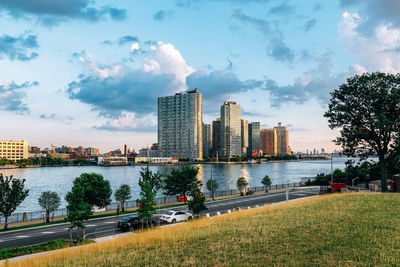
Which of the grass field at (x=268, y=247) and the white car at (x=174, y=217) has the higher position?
the grass field at (x=268, y=247)

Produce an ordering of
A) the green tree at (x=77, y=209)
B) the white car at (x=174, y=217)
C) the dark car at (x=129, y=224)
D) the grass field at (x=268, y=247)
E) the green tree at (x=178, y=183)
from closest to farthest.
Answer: the grass field at (x=268, y=247) < the green tree at (x=77, y=209) < the dark car at (x=129, y=224) < the white car at (x=174, y=217) < the green tree at (x=178, y=183)

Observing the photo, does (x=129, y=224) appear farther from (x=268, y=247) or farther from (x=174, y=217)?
(x=268, y=247)

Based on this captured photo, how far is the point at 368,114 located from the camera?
151 feet

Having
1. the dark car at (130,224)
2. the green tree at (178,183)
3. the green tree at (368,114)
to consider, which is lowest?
the dark car at (130,224)

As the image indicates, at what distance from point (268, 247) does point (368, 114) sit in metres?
39.4

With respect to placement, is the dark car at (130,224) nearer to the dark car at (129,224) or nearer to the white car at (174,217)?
the dark car at (129,224)

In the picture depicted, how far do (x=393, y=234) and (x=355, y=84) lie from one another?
1410 inches

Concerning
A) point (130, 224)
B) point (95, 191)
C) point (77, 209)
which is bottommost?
point (130, 224)

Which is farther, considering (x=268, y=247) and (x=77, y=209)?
(x=77, y=209)

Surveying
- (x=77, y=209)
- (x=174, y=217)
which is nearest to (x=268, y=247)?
(x=77, y=209)

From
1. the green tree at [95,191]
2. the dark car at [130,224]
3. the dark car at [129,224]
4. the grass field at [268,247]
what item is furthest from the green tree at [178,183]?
the grass field at [268,247]

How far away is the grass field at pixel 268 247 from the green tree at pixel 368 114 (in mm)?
26110

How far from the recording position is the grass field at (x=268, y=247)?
41.4 feet

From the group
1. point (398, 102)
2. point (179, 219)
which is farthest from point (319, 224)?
point (398, 102)
